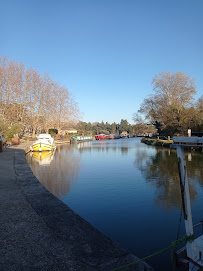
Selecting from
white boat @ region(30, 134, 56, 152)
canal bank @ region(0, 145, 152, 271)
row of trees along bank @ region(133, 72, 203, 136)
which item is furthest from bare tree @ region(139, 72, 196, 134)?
canal bank @ region(0, 145, 152, 271)

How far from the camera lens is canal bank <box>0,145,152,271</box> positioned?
141 inches

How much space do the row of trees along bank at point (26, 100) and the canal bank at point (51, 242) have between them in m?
30.9

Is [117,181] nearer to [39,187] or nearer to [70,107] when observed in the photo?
[39,187]

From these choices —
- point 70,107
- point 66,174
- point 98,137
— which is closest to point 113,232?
point 66,174

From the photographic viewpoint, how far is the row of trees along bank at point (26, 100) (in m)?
40.2

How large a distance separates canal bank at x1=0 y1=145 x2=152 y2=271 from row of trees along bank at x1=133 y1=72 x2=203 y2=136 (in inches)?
1102

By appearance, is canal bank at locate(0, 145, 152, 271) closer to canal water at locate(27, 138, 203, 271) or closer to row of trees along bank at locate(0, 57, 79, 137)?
canal water at locate(27, 138, 203, 271)

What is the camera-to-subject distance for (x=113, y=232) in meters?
6.25

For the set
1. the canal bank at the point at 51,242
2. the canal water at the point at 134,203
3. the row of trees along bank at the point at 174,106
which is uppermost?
the row of trees along bank at the point at 174,106

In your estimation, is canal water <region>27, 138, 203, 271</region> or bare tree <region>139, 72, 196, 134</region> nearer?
canal water <region>27, 138, 203, 271</region>

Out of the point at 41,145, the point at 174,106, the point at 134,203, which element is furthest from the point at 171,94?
the point at 134,203

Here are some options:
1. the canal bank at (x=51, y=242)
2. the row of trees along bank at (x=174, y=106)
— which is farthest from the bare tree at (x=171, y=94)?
the canal bank at (x=51, y=242)

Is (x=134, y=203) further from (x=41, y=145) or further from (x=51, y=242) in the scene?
(x=41, y=145)

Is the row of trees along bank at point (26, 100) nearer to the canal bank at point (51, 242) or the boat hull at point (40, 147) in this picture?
the boat hull at point (40, 147)
